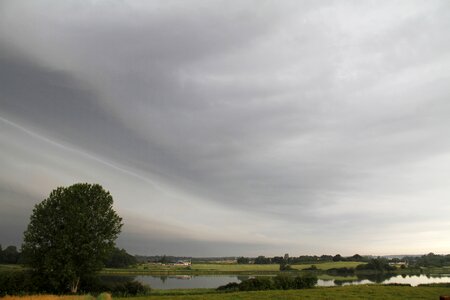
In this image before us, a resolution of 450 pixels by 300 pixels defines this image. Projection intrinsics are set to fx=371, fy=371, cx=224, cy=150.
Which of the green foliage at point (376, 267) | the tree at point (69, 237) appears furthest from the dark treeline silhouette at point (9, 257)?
the green foliage at point (376, 267)

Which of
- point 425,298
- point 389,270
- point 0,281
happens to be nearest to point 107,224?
point 0,281

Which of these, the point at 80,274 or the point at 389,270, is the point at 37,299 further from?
the point at 389,270

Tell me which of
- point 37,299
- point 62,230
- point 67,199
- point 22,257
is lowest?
point 37,299

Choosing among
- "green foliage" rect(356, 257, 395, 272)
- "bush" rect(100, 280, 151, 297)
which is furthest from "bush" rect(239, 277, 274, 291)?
"green foliage" rect(356, 257, 395, 272)

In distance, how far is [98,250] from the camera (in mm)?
46031

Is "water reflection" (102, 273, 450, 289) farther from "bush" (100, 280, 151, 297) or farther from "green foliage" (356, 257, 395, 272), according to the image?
"green foliage" (356, 257, 395, 272)

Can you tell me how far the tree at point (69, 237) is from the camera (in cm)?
4369

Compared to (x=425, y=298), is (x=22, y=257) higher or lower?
higher

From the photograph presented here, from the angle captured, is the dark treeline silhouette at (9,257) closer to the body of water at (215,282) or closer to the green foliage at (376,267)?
the body of water at (215,282)

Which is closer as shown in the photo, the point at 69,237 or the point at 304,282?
the point at 69,237

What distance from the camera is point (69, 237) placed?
44906 millimetres

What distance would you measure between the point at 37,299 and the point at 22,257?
18711 mm

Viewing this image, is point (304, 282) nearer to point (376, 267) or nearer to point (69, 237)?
point (69, 237)

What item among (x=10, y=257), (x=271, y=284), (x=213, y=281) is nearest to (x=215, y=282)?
(x=213, y=281)
